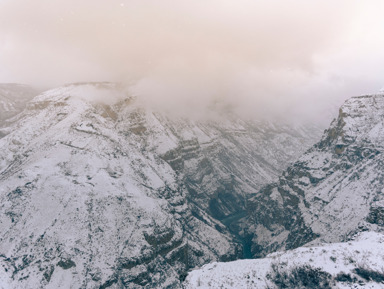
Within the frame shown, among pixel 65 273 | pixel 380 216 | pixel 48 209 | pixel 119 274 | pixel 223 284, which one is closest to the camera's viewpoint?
pixel 223 284

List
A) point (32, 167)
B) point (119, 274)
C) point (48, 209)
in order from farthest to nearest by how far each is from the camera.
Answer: point (32, 167), point (48, 209), point (119, 274)

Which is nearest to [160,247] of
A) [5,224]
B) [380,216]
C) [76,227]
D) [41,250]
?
[76,227]

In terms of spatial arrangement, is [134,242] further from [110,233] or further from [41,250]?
[41,250]

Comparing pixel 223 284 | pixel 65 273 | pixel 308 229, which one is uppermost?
pixel 223 284

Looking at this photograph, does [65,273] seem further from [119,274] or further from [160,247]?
[160,247]

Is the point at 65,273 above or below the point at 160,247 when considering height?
above

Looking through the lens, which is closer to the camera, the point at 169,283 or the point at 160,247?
the point at 169,283
